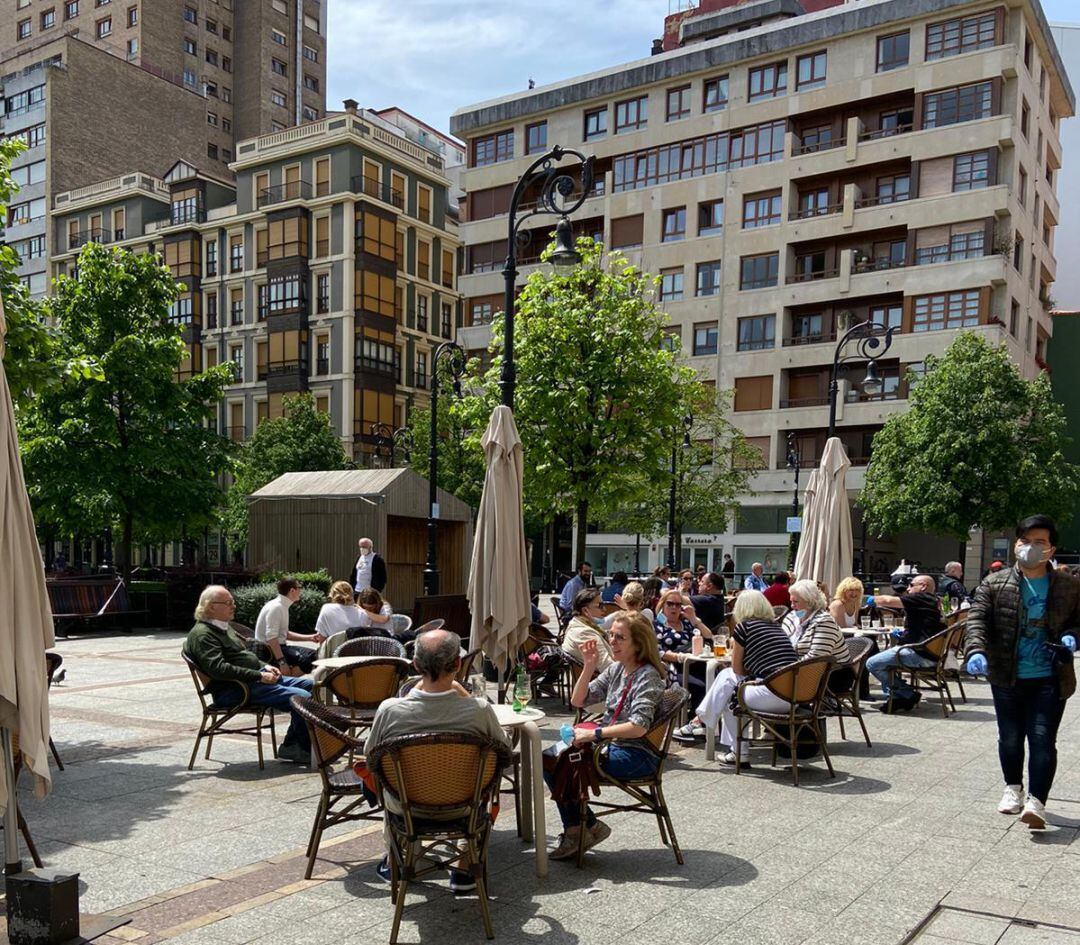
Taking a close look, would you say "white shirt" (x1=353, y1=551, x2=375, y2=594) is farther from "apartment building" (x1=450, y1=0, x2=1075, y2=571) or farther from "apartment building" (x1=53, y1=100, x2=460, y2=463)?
"apartment building" (x1=53, y1=100, x2=460, y2=463)

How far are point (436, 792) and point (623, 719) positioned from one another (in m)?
1.54

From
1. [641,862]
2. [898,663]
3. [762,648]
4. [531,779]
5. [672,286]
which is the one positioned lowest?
[641,862]

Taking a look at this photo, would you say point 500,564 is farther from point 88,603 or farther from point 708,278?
point 708,278

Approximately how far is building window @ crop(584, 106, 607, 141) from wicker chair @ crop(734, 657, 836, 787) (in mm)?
45737

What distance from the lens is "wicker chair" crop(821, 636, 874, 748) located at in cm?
903

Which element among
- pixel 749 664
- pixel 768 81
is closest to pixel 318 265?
pixel 768 81

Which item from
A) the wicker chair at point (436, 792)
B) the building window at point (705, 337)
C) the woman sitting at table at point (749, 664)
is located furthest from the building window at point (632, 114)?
the wicker chair at point (436, 792)

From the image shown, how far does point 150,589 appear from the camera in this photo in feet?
73.7

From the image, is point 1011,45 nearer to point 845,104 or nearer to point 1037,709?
point 845,104

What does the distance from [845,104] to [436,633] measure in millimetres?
44336

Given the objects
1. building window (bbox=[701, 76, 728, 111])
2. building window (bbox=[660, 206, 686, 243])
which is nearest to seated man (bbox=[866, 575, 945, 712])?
building window (bbox=[660, 206, 686, 243])

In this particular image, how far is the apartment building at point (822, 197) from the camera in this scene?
4028 cm

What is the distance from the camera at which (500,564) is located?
30.1 ft

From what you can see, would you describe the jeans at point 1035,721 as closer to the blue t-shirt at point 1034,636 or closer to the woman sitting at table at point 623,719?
the blue t-shirt at point 1034,636
